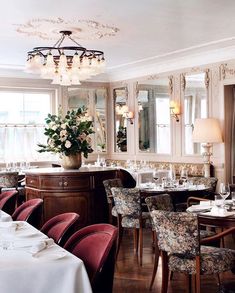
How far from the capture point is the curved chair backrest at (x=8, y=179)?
8.23 m

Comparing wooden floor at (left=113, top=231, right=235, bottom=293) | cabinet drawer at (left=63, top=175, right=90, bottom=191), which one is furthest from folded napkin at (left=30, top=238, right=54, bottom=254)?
cabinet drawer at (left=63, top=175, right=90, bottom=191)

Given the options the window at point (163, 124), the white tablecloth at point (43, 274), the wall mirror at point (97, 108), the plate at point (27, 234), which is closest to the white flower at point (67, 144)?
the plate at point (27, 234)

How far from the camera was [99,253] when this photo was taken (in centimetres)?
280

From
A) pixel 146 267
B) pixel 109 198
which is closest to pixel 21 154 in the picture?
pixel 109 198

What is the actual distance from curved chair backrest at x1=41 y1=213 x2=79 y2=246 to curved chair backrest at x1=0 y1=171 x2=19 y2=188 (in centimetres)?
464

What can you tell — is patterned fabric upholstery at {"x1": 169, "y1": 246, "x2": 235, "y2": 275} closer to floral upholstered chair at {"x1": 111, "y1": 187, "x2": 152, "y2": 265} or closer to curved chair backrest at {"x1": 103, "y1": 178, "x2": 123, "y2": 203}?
floral upholstered chair at {"x1": 111, "y1": 187, "x2": 152, "y2": 265}

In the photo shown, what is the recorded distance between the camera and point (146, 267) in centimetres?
534

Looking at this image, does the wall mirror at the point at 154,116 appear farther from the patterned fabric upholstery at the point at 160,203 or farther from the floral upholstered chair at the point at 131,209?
the patterned fabric upholstery at the point at 160,203

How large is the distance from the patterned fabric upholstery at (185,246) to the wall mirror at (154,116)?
19.7ft

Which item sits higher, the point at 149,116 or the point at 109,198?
the point at 149,116

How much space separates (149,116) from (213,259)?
22.3 feet

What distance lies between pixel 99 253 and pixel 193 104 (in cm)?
675

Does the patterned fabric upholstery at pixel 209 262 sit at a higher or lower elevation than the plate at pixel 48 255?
lower

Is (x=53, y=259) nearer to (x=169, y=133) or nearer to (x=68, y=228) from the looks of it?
(x=68, y=228)
